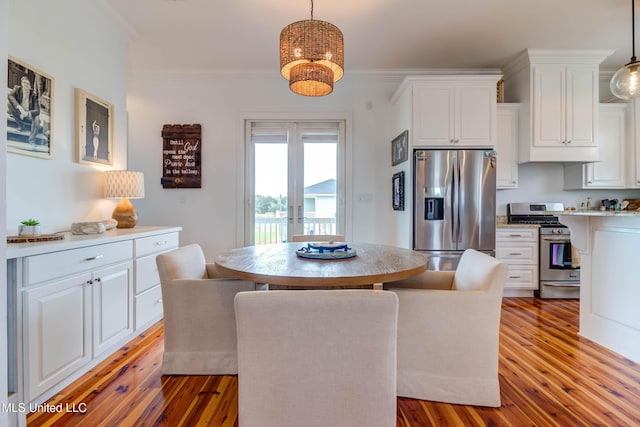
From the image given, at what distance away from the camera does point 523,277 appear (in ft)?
10.7

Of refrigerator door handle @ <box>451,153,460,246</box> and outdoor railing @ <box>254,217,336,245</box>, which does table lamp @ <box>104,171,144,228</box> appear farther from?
refrigerator door handle @ <box>451,153,460,246</box>

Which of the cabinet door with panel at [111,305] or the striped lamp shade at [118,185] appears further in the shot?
the striped lamp shade at [118,185]

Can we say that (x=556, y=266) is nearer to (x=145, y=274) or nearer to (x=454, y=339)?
(x=454, y=339)

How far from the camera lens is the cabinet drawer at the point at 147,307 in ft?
7.42

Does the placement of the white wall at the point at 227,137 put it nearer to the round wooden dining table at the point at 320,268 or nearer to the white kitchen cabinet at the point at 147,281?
the white kitchen cabinet at the point at 147,281

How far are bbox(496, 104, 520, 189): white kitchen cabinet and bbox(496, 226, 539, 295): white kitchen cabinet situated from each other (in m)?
0.56

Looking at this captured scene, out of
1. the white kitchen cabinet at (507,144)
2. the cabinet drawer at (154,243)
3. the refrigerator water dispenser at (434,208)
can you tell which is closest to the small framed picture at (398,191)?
the refrigerator water dispenser at (434,208)

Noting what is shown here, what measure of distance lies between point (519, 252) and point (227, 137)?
3.67 metres

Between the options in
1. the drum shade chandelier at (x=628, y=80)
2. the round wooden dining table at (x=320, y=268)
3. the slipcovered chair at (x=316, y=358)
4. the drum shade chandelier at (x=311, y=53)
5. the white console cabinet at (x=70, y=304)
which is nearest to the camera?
the slipcovered chair at (x=316, y=358)

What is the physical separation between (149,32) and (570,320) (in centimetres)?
477

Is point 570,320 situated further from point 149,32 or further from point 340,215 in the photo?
point 149,32

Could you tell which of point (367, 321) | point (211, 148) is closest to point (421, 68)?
point (211, 148)

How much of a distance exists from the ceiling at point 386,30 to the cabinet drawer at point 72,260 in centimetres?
206

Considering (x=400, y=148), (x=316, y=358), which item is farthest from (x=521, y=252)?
(x=316, y=358)
